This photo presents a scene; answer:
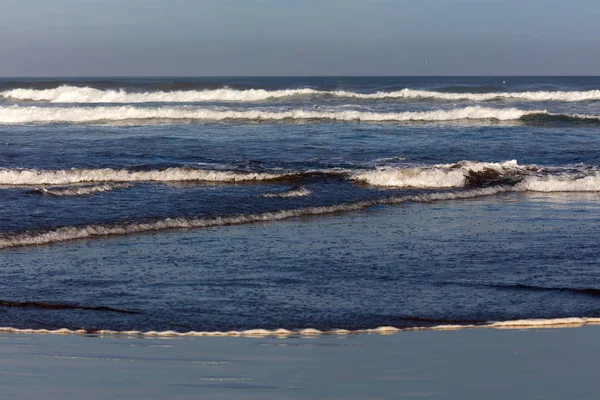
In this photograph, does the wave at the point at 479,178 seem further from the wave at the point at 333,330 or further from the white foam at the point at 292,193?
the wave at the point at 333,330

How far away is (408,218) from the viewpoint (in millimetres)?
11680

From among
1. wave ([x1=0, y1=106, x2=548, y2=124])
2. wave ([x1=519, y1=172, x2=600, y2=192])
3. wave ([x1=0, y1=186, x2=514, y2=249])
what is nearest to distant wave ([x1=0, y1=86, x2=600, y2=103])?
wave ([x1=0, y1=106, x2=548, y2=124])

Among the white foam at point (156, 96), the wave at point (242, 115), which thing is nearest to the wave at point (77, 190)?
the wave at point (242, 115)

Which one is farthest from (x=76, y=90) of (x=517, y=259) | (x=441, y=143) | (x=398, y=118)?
(x=517, y=259)

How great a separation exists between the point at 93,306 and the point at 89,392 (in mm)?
2351

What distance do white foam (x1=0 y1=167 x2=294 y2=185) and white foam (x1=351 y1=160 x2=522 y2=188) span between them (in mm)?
1659

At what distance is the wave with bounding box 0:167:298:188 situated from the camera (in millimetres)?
14906

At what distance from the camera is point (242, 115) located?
3156 cm

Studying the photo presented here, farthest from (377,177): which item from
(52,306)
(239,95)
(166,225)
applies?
(239,95)

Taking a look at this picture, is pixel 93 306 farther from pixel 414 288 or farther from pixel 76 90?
pixel 76 90

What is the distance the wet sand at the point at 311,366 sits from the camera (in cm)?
482

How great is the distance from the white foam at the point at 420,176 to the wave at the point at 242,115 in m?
14.3

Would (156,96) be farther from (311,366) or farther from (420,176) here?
(311,366)

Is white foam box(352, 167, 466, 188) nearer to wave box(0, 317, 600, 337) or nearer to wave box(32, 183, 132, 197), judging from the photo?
wave box(32, 183, 132, 197)
